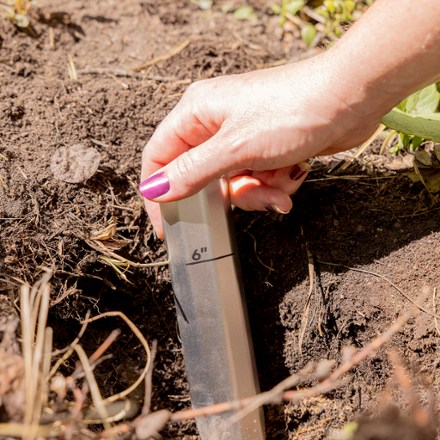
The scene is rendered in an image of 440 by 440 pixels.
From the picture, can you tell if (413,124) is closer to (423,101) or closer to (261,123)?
(423,101)

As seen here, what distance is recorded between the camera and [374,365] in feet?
5.45

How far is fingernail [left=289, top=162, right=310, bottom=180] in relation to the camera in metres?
1.71

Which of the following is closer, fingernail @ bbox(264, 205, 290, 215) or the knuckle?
the knuckle

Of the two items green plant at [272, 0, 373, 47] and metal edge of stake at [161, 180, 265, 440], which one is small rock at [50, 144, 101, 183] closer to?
metal edge of stake at [161, 180, 265, 440]

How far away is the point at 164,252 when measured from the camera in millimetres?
1864

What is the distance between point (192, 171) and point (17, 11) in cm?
111

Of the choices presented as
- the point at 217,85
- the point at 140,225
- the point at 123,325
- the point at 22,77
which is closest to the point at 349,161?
the point at 217,85

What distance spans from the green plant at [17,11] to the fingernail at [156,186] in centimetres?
98

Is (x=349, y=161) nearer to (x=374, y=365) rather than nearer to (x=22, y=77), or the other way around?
(x=374, y=365)

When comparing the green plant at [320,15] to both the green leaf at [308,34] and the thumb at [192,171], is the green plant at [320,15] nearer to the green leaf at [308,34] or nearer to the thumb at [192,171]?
the green leaf at [308,34]

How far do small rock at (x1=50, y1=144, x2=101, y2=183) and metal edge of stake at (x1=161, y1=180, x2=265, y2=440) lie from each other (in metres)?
0.27

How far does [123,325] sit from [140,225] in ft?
0.96

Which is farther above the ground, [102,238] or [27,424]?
[102,238]

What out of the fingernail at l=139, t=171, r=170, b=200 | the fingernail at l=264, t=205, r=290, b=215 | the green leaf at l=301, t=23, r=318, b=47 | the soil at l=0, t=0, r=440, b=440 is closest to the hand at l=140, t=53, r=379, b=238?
the fingernail at l=139, t=171, r=170, b=200
